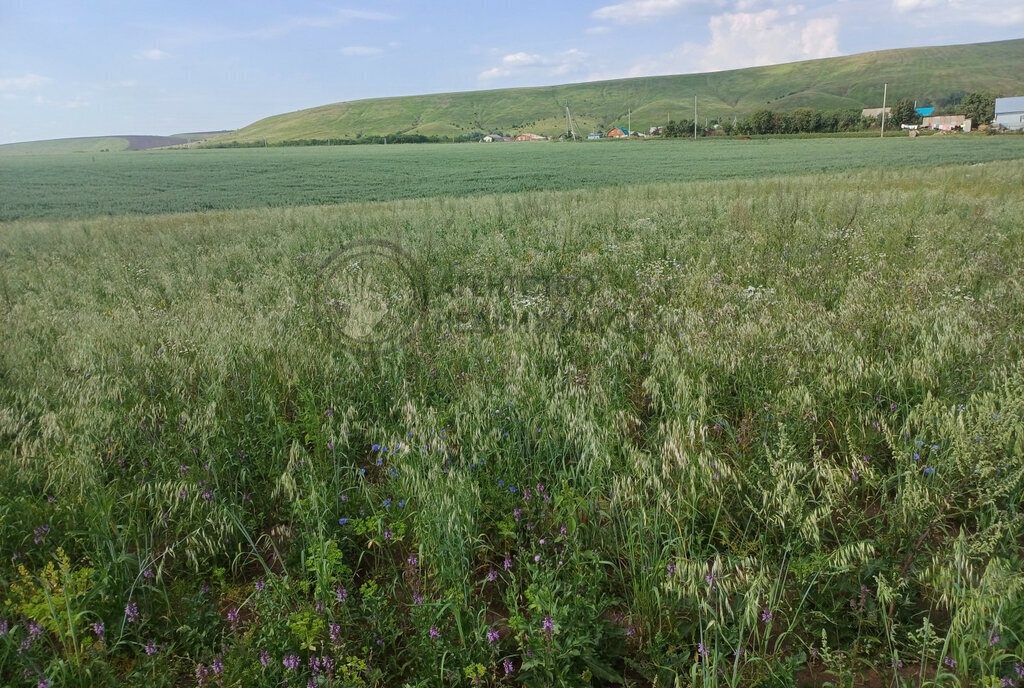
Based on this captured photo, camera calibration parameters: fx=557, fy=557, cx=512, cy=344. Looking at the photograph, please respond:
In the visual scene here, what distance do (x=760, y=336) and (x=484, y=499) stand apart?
234 centimetres

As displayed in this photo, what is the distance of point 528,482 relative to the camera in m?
2.80

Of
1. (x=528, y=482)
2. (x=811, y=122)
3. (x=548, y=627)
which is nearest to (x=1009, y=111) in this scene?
(x=811, y=122)

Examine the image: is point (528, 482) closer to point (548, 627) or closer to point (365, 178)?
point (548, 627)

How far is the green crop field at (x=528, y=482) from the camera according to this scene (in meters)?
1.92

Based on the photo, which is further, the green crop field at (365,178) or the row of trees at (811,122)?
the row of trees at (811,122)

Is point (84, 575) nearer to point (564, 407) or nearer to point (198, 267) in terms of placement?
point (564, 407)

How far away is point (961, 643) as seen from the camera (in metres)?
1.72

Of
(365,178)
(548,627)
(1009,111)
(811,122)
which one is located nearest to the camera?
(548,627)

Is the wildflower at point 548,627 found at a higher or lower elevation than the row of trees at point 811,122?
lower

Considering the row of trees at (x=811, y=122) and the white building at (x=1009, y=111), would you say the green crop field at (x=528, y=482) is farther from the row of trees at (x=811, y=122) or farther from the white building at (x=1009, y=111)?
the white building at (x=1009, y=111)

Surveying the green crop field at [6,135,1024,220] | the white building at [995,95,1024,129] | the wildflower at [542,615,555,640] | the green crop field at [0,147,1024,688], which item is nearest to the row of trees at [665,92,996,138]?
the white building at [995,95,1024,129]

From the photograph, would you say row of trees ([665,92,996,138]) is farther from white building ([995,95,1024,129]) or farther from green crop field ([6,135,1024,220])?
green crop field ([6,135,1024,220])

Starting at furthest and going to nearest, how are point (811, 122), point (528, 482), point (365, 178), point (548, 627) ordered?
point (811, 122) < point (365, 178) < point (528, 482) < point (548, 627)

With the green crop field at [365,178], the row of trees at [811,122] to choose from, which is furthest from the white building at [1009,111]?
the green crop field at [365,178]
